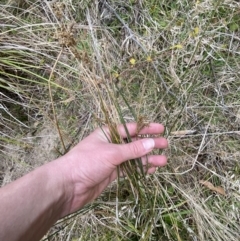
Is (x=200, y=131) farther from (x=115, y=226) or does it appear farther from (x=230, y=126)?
(x=115, y=226)

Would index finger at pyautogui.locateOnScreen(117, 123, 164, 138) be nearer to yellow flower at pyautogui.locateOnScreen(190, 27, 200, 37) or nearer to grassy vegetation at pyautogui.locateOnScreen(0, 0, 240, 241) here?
grassy vegetation at pyautogui.locateOnScreen(0, 0, 240, 241)

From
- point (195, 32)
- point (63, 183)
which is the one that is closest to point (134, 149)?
point (63, 183)

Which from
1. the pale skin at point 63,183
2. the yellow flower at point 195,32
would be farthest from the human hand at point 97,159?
the yellow flower at point 195,32

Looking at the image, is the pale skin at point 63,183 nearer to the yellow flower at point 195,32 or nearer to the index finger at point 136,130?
the index finger at point 136,130

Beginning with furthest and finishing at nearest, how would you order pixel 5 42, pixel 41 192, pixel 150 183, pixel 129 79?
pixel 5 42, pixel 129 79, pixel 150 183, pixel 41 192

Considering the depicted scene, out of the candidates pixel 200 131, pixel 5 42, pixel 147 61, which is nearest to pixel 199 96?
pixel 200 131

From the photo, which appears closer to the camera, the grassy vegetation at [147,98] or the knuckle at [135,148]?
the knuckle at [135,148]

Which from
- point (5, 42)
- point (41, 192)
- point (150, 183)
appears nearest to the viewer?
point (41, 192)

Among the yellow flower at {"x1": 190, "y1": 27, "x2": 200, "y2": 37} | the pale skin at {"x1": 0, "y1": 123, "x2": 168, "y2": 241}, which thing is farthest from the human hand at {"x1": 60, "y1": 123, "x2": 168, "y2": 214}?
the yellow flower at {"x1": 190, "y1": 27, "x2": 200, "y2": 37}
